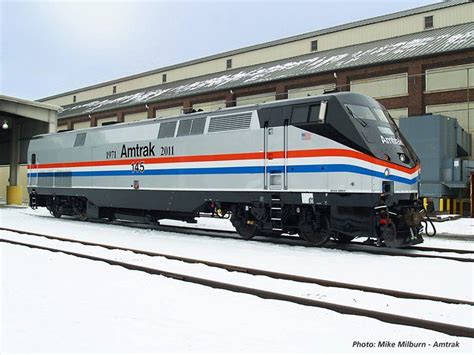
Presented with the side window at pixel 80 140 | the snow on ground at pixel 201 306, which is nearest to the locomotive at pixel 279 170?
the snow on ground at pixel 201 306

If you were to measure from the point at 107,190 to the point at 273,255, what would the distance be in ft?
28.8

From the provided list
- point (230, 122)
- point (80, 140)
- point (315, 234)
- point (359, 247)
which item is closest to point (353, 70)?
point (80, 140)

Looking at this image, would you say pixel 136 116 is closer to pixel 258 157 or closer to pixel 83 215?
pixel 83 215

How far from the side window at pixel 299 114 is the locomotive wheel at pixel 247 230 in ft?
10.5

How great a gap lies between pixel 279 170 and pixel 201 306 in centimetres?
641

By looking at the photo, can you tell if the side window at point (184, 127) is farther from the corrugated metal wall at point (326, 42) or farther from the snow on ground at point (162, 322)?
the corrugated metal wall at point (326, 42)

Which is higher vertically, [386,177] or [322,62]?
[322,62]

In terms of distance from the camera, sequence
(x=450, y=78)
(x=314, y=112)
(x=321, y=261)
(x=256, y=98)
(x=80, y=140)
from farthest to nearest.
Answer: (x=256, y=98) < (x=450, y=78) < (x=80, y=140) < (x=314, y=112) < (x=321, y=261)

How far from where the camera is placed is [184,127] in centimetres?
1468

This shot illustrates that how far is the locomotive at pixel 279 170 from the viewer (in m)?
10.8

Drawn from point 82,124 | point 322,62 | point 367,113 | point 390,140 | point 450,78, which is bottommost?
point 390,140

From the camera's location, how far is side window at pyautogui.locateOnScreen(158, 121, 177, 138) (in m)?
15.1

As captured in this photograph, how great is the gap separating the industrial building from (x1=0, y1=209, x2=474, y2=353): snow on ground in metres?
21.3

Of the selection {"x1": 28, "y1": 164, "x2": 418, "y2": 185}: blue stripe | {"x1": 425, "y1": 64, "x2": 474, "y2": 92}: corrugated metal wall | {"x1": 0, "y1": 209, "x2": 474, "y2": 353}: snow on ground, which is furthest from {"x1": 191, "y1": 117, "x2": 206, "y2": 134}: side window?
{"x1": 425, "y1": 64, "x2": 474, "y2": 92}: corrugated metal wall
